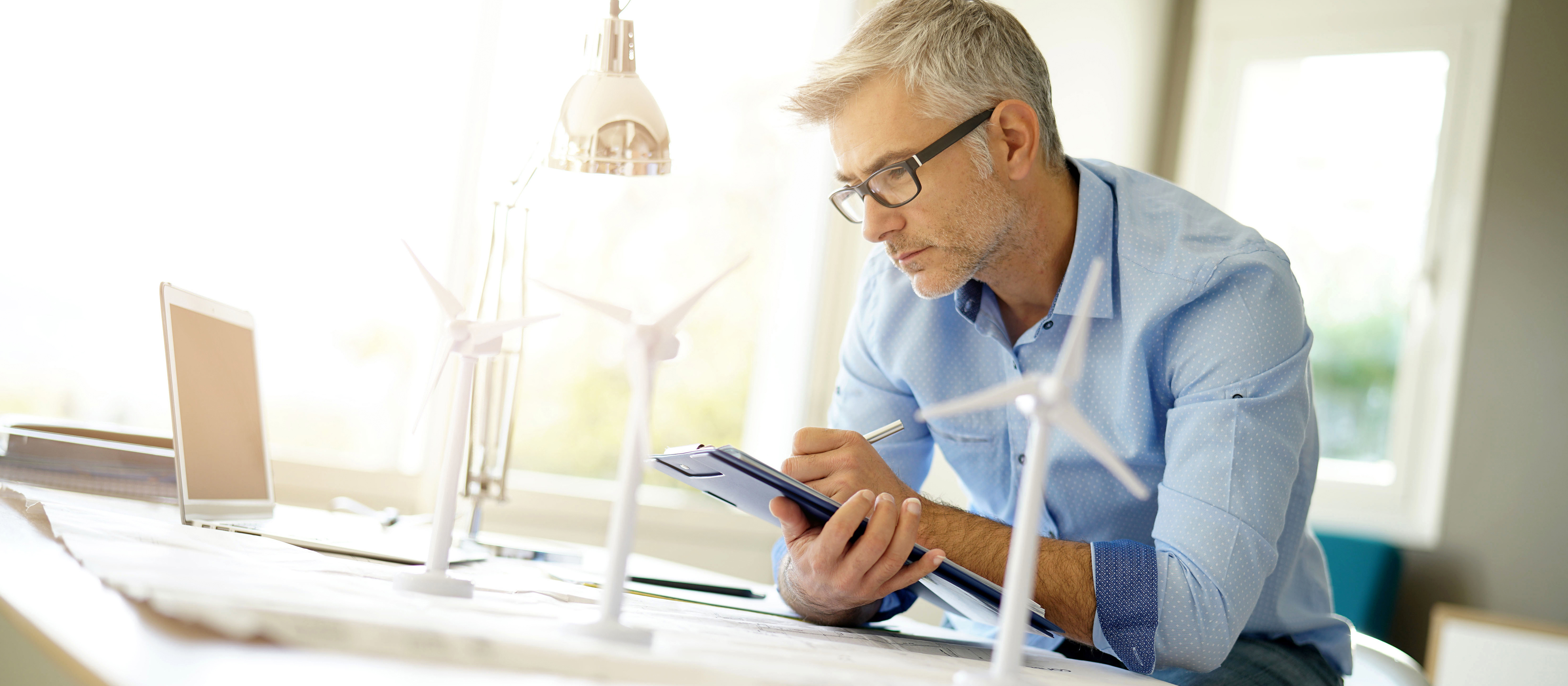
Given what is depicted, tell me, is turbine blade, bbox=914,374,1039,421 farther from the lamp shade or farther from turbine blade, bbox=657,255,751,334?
the lamp shade

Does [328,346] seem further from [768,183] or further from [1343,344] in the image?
[1343,344]

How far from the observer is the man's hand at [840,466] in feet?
4.22

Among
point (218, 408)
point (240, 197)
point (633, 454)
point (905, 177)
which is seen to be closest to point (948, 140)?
point (905, 177)

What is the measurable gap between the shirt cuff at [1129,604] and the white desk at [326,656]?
0.23 metres

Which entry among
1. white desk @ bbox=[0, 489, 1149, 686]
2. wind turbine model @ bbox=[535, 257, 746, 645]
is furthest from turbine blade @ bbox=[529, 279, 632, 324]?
white desk @ bbox=[0, 489, 1149, 686]

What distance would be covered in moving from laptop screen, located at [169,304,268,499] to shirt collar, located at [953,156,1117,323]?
Answer: 104 cm

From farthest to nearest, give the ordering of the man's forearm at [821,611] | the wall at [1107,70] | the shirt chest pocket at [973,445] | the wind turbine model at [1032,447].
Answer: the wall at [1107,70]
the shirt chest pocket at [973,445]
the man's forearm at [821,611]
the wind turbine model at [1032,447]

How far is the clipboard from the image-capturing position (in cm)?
105

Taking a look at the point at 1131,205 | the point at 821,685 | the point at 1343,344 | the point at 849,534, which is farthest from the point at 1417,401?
the point at 821,685

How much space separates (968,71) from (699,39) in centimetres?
193

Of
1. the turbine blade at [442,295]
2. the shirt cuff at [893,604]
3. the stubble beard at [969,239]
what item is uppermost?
the stubble beard at [969,239]

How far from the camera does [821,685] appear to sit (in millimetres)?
746

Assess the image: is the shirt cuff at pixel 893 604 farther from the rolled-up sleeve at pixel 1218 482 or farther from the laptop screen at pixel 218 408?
the laptop screen at pixel 218 408

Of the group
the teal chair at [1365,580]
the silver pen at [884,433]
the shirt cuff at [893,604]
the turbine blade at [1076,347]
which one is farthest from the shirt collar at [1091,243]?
the teal chair at [1365,580]
